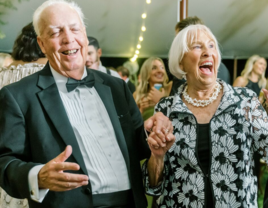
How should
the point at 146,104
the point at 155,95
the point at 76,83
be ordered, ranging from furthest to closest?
the point at 146,104
the point at 155,95
the point at 76,83

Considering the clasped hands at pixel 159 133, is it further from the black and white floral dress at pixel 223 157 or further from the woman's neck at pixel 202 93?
the woman's neck at pixel 202 93

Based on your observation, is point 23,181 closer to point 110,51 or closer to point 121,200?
point 121,200

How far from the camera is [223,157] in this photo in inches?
55.4

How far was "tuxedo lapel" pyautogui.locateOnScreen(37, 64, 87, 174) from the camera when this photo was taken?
3.87 ft

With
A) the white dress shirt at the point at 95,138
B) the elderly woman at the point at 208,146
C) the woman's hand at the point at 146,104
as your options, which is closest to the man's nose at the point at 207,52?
the elderly woman at the point at 208,146

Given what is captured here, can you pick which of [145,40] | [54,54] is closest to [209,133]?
[54,54]

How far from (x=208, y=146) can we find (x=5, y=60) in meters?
2.15

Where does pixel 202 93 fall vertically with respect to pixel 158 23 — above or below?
below

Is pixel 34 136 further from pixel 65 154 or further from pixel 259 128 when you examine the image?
pixel 259 128

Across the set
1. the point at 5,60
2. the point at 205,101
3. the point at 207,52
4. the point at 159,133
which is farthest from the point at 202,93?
the point at 5,60

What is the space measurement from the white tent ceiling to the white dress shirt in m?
2.03

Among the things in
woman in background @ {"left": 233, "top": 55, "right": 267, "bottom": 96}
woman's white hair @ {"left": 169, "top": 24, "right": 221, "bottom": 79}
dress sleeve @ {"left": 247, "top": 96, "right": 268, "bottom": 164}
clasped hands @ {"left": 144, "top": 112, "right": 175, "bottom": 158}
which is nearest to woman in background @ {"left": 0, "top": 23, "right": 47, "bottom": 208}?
woman's white hair @ {"left": 169, "top": 24, "right": 221, "bottom": 79}

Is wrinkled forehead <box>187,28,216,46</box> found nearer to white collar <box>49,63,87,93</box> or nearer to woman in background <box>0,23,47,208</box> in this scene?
white collar <box>49,63,87,93</box>

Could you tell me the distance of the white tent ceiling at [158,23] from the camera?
3.25 meters
